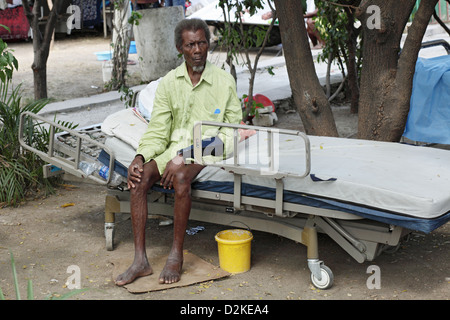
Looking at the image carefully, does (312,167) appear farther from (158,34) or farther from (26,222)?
(158,34)

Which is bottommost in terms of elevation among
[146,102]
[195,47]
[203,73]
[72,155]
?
[72,155]

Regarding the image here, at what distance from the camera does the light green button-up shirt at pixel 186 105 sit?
433 cm

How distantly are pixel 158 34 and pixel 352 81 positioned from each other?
3391 mm

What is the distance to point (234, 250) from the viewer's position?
13.2 ft

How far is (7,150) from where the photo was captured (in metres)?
5.65

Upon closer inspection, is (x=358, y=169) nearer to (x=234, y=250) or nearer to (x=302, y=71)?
(x=234, y=250)

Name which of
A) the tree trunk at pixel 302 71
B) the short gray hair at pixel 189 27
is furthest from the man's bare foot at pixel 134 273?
the tree trunk at pixel 302 71

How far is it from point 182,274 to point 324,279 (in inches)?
35.1

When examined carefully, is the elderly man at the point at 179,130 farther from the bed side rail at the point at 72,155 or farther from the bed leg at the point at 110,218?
the bed leg at the point at 110,218

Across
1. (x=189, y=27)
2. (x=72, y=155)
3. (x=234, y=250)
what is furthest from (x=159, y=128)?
(x=234, y=250)

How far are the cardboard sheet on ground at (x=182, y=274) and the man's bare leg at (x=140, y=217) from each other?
0.22 feet

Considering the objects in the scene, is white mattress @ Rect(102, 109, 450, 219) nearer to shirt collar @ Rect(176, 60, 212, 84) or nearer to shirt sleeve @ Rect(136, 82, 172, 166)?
shirt sleeve @ Rect(136, 82, 172, 166)

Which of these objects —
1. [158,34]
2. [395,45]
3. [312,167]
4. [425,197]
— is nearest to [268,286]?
[312,167]

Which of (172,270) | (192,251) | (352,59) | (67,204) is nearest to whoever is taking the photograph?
(172,270)
